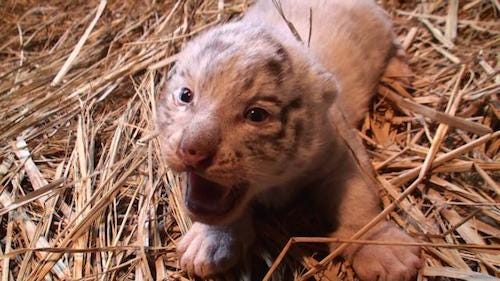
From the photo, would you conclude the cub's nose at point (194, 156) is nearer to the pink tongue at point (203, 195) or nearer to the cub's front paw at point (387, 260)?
the pink tongue at point (203, 195)

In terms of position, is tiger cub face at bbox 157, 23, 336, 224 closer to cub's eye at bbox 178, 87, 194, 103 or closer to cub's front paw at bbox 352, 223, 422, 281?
cub's eye at bbox 178, 87, 194, 103

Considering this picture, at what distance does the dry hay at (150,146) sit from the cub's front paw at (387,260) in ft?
0.19

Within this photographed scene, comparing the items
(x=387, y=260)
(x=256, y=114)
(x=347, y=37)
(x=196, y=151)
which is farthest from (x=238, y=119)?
(x=347, y=37)

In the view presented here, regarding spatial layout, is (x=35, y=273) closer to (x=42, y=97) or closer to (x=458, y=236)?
(x=42, y=97)

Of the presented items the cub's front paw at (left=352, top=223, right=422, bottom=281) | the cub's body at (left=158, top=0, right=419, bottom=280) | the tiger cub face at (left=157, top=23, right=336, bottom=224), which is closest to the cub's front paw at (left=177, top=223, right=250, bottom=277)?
the cub's body at (left=158, top=0, right=419, bottom=280)

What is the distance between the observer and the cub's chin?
6.40 ft

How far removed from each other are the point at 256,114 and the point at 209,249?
0.64 meters

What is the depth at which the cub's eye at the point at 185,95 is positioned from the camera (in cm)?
205

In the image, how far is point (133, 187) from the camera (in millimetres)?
2611

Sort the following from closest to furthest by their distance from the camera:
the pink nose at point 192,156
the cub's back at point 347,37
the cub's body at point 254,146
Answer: the pink nose at point 192,156 < the cub's body at point 254,146 < the cub's back at point 347,37

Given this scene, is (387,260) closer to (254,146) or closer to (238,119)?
(254,146)

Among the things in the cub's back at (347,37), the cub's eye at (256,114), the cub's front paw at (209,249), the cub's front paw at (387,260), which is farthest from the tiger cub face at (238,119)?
the cub's back at (347,37)

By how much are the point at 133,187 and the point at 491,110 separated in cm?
181

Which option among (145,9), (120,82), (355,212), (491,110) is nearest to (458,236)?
(355,212)
